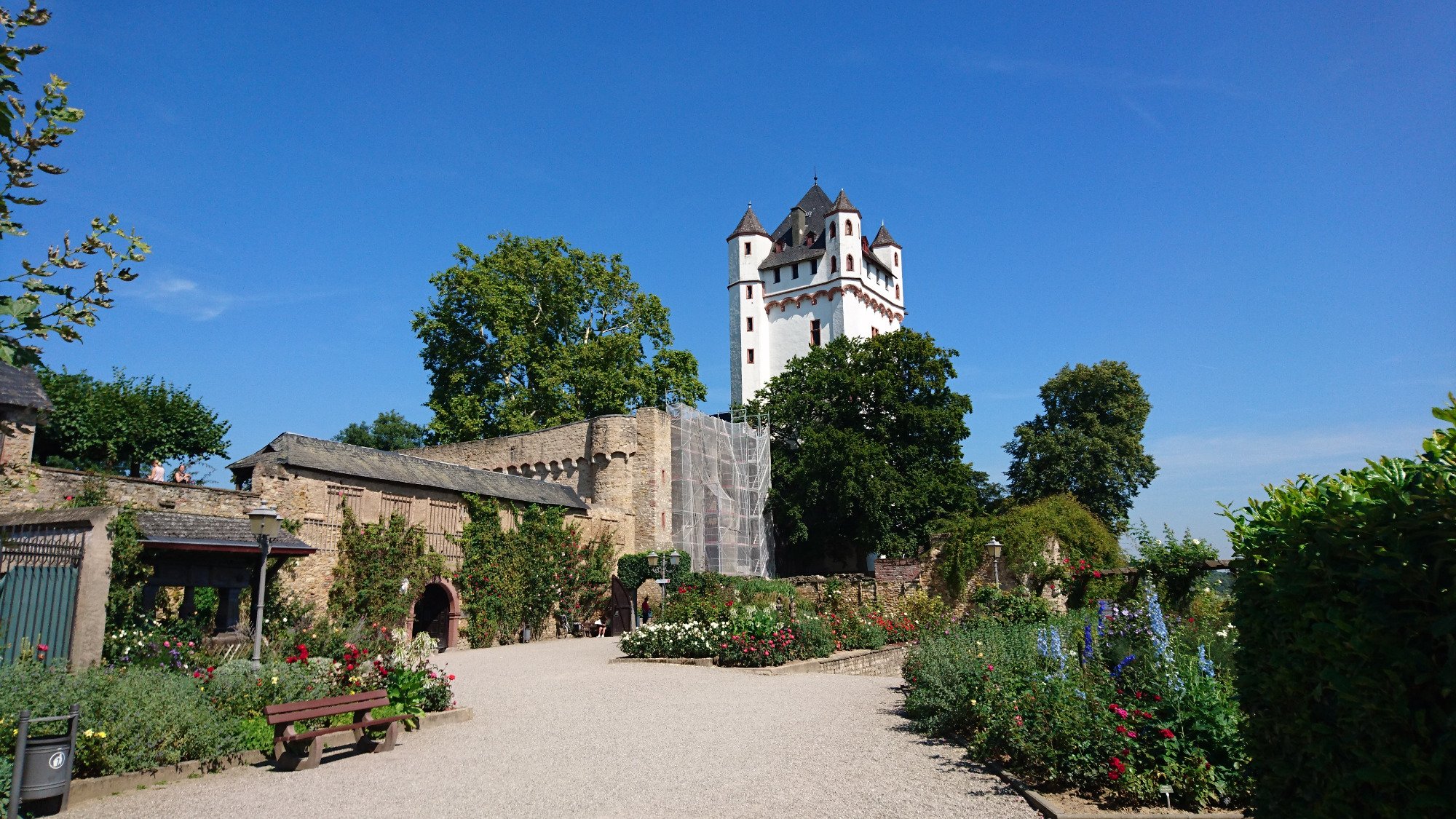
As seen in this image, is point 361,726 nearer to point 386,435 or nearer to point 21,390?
point 21,390

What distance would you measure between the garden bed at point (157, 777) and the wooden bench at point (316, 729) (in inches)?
10.2

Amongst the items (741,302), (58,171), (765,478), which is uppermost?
(741,302)

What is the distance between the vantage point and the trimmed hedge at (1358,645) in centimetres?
268

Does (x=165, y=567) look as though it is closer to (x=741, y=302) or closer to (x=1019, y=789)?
(x=1019, y=789)

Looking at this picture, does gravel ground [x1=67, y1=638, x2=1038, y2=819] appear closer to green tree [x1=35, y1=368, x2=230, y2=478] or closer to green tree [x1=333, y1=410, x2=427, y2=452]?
green tree [x1=35, y1=368, x2=230, y2=478]

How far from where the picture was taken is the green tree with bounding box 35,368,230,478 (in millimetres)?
28734

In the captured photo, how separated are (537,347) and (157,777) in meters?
28.8

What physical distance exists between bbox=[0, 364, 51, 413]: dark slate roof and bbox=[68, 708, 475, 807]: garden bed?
9.35m

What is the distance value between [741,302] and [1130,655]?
4188 centimetres

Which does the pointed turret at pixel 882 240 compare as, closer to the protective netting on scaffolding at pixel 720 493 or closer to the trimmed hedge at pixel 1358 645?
the protective netting on scaffolding at pixel 720 493

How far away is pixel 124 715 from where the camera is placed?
7055 mm

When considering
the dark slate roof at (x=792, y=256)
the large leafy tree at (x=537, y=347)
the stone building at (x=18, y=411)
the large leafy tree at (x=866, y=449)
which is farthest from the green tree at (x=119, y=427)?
the dark slate roof at (x=792, y=256)

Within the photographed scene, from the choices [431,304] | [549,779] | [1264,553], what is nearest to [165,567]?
[549,779]

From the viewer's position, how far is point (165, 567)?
14.9m
